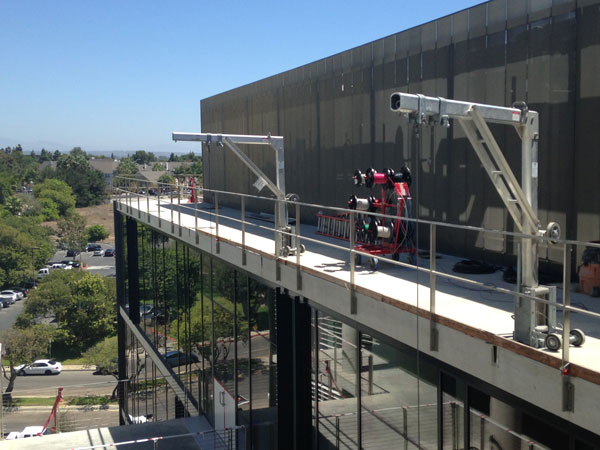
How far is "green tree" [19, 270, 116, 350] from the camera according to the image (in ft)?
187

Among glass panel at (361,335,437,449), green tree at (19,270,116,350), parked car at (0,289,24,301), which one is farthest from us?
parked car at (0,289,24,301)

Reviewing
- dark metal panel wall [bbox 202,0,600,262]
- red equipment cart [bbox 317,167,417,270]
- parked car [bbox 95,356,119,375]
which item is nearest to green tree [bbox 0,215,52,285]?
parked car [bbox 95,356,119,375]

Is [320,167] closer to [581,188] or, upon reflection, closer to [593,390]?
[581,188]

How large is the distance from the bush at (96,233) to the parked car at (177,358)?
88343 millimetres

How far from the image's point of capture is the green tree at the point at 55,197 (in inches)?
4203

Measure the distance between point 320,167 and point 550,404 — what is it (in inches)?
417

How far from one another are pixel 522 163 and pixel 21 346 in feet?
171

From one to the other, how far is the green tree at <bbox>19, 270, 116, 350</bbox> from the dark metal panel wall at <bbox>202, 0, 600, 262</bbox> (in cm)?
4649

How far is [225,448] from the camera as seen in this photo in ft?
37.7

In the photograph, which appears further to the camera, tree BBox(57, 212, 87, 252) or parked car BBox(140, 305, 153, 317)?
tree BBox(57, 212, 87, 252)

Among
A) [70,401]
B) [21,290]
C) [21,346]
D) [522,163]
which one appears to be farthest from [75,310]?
[522,163]

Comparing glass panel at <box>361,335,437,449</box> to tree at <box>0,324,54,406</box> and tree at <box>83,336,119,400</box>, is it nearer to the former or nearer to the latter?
tree at <box>83,336,119,400</box>

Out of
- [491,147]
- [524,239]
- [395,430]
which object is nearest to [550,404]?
[524,239]

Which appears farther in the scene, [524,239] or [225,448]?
[225,448]
